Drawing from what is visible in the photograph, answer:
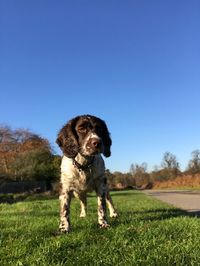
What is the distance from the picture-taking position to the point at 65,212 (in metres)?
7.46

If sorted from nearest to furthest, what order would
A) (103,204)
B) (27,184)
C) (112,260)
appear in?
1. (112,260)
2. (103,204)
3. (27,184)

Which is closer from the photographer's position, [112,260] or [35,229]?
[112,260]

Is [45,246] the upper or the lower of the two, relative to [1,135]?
lower

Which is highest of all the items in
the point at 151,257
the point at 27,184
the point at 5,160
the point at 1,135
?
the point at 1,135

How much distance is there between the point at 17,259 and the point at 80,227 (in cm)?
264

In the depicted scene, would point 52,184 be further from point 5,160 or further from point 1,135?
point 1,135

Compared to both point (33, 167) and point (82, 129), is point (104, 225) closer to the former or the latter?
point (82, 129)

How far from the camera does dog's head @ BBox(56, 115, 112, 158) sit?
7.24 meters

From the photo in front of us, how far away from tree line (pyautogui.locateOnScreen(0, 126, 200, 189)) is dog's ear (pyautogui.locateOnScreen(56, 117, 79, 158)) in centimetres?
1983

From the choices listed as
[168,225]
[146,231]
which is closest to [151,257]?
[146,231]

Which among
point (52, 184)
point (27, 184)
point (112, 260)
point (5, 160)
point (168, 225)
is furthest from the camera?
point (5, 160)

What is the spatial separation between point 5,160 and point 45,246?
221ft

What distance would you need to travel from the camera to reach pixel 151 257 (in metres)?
4.65

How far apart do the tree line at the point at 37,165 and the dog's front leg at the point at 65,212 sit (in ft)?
64.7
